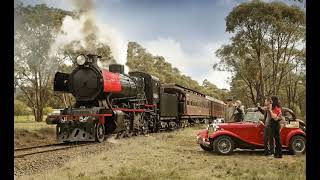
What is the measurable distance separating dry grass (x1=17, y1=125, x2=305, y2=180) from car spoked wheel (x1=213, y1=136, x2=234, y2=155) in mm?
271

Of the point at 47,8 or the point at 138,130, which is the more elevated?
the point at 47,8

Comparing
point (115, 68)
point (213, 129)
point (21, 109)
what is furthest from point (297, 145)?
point (21, 109)

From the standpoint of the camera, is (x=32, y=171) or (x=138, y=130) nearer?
(x=32, y=171)

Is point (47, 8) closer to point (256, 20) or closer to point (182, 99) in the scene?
point (182, 99)

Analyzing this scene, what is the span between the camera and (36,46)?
30891 millimetres

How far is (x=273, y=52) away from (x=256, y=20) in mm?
2500

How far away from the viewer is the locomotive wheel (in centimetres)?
1664

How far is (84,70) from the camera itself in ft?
58.0

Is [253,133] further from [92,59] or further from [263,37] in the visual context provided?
[263,37]

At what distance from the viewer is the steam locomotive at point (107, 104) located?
655 inches

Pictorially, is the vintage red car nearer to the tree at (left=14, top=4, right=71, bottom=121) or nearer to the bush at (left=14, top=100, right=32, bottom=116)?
the tree at (left=14, top=4, right=71, bottom=121)

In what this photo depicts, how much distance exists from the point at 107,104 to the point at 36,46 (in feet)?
49.2
